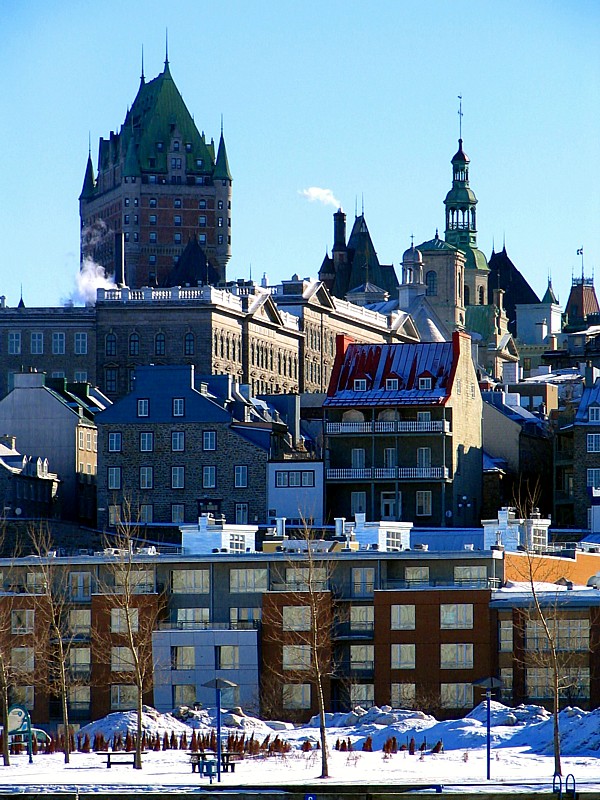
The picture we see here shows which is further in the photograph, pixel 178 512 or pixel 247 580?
pixel 178 512

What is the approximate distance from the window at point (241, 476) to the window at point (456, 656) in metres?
39.3

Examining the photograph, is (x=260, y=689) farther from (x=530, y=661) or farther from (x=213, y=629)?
(x=530, y=661)

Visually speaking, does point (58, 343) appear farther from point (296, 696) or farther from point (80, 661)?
point (296, 696)

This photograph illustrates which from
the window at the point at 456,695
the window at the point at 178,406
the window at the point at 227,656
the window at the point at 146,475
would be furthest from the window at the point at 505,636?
the window at the point at 146,475

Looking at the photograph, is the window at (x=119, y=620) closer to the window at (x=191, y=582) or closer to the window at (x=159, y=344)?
the window at (x=191, y=582)

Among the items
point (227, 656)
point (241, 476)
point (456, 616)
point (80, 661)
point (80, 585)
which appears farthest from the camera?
point (241, 476)

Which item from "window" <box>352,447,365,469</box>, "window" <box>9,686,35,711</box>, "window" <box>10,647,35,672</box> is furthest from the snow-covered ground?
"window" <box>352,447,365,469</box>

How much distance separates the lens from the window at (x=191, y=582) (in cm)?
11300

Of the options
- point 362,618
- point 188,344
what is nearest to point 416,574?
point 362,618

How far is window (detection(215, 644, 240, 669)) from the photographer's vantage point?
110500 mm

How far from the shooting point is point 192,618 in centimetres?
11281

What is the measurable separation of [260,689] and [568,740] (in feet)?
70.8

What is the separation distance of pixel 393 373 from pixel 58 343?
163 feet

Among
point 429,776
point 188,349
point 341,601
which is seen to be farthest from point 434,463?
point 429,776
